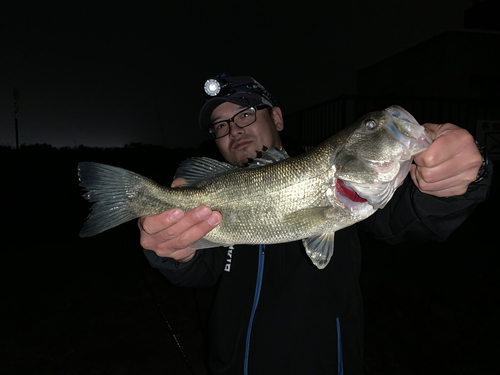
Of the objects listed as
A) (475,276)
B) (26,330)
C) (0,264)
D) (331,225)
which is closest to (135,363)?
(26,330)

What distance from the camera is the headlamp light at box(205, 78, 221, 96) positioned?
3.30 meters

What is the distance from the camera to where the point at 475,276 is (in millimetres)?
5316

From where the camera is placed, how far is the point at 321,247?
6.54ft

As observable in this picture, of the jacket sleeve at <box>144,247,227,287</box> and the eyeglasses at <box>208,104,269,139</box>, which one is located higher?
the eyeglasses at <box>208,104,269,139</box>

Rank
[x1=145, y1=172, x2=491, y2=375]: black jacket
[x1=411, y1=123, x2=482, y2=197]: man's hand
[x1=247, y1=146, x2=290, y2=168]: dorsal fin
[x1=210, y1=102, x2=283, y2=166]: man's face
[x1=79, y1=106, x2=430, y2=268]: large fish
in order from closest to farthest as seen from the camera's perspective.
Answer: [x1=411, y1=123, x2=482, y2=197]: man's hand → [x1=79, y1=106, x2=430, y2=268]: large fish → [x1=247, y1=146, x2=290, y2=168]: dorsal fin → [x1=145, y1=172, x2=491, y2=375]: black jacket → [x1=210, y1=102, x2=283, y2=166]: man's face

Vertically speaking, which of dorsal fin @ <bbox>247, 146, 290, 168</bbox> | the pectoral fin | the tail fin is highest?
dorsal fin @ <bbox>247, 146, 290, 168</bbox>

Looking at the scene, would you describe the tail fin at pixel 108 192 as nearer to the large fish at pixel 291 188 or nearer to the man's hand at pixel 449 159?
the large fish at pixel 291 188

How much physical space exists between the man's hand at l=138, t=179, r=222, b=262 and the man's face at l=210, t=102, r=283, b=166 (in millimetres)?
1276

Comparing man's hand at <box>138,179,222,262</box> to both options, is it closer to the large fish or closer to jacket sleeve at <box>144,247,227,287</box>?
the large fish

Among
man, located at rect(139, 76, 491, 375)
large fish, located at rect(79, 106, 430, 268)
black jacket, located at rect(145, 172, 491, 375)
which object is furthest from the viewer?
black jacket, located at rect(145, 172, 491, 375)

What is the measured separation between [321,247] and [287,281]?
27.2 inches

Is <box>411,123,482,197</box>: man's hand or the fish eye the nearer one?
<box>411,123,482,197</box>: man's hand

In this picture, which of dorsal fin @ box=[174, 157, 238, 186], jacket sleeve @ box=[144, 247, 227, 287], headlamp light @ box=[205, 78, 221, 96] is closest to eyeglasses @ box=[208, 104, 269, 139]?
headlamp light @ box=[205, 78, 221, 96]

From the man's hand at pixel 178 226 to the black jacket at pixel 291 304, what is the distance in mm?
281
